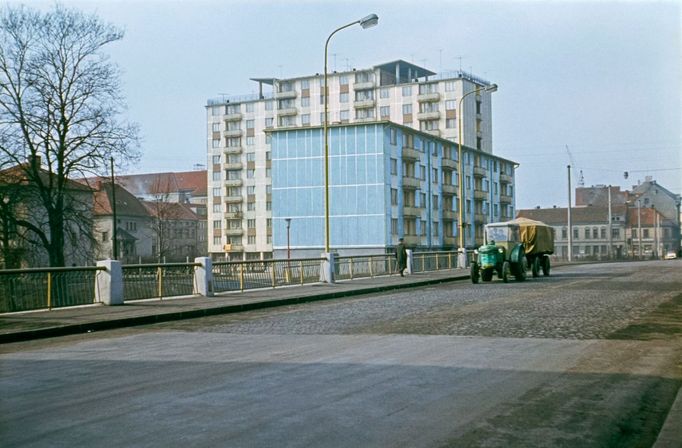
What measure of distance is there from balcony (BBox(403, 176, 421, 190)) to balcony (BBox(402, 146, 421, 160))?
2.15m

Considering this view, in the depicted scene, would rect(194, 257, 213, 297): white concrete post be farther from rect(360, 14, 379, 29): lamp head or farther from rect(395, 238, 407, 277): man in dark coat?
rect(395, 238, 407, 277): man in dark coat

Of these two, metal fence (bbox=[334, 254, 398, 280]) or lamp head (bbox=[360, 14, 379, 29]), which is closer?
lamp head (bbox=[360, 14, 379, 29])

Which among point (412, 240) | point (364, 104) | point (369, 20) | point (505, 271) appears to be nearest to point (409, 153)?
point (412, 240)

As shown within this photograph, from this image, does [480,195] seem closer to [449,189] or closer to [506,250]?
[449,189]

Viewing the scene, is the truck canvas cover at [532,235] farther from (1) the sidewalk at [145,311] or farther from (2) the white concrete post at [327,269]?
(1) the sidewalk at [145,311]

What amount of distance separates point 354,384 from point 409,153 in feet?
235

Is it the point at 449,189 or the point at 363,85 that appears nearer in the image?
the point at 449,189

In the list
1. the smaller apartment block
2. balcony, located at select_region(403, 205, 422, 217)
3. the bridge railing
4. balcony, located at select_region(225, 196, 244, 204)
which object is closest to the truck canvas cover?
the bridge railing

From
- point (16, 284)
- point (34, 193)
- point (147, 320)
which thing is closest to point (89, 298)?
point (16, 284)

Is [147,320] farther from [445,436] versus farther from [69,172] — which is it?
[69,172]

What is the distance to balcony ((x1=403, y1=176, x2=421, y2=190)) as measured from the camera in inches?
3063

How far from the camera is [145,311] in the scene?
16984mm

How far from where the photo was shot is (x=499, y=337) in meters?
11.3

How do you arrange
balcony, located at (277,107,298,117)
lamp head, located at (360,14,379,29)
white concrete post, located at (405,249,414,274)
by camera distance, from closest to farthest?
lamp head, located at (360,14,379,29) < white concrete post, located at (405,249,414,274) < balcony, located at (277,107,298,117)
